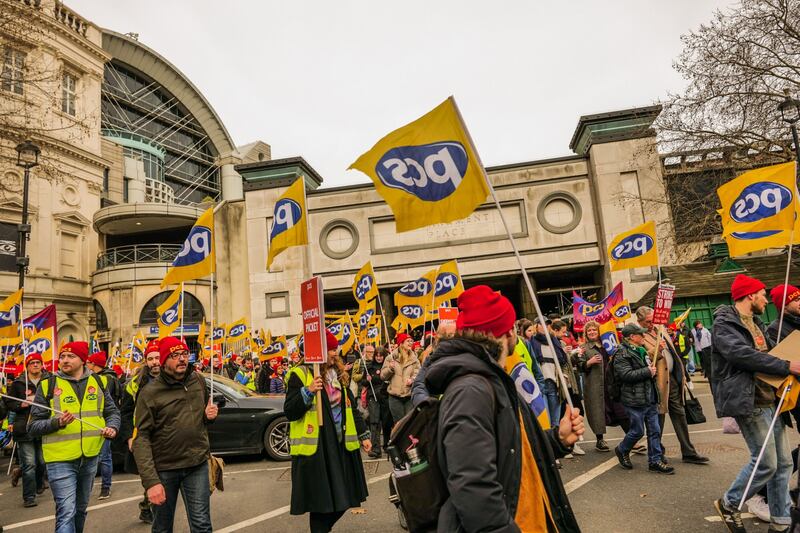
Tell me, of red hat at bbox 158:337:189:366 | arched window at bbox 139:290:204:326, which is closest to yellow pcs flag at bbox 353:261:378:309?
red hat at bbox 158:337:189:366

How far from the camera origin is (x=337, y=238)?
3072 cm

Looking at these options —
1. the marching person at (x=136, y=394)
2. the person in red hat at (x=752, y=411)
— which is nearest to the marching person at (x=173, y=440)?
the marching person at (x=136, y=394)

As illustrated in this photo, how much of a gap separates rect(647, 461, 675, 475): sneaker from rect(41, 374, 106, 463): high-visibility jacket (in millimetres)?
6074

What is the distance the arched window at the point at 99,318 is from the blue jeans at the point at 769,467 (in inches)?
1293

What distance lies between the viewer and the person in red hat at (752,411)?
14.2 feet

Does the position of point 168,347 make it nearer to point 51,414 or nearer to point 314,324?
point 314,324

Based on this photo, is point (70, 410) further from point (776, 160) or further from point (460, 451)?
point (776, 160)

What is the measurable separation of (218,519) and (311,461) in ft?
7.58

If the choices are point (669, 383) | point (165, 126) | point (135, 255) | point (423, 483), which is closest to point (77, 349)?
point (423, 483)

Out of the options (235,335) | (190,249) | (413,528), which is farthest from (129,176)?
(413,528)

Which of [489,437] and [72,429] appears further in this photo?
[72,429]

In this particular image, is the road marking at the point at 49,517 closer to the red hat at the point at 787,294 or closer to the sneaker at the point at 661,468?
the sneaker at the point at 661,468

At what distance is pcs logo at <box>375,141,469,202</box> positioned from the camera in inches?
153

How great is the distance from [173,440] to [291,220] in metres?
2.89
